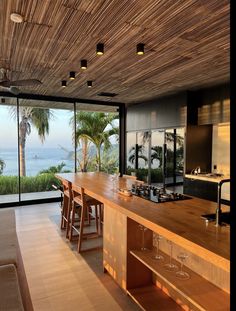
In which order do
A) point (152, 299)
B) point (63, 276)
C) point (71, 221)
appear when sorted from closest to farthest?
1. point (152, 299)
2. point (63, 276)
3. point (71, 221)

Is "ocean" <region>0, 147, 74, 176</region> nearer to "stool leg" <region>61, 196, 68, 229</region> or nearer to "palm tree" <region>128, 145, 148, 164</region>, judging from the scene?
"palm tree" <region>128, 145, 148, 164</region>

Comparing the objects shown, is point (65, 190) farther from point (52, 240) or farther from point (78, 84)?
point (78, 84)

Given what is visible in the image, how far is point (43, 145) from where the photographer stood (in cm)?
652

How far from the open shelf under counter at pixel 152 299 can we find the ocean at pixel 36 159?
4830 millimetres

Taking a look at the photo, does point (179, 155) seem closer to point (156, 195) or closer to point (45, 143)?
point (156, 195)

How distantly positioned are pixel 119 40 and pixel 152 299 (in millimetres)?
2808

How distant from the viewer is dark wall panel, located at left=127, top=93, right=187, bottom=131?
221 inches

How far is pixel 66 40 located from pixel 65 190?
8.40 ft

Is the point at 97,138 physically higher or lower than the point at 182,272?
higher

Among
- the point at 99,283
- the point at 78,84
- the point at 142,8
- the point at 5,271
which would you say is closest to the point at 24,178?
the point at 78,84

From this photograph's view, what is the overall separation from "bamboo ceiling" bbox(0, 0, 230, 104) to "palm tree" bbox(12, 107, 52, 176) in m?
1.70

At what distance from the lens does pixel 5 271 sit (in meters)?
1.94

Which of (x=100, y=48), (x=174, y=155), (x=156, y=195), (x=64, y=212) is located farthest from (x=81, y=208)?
(x=174, y=155)

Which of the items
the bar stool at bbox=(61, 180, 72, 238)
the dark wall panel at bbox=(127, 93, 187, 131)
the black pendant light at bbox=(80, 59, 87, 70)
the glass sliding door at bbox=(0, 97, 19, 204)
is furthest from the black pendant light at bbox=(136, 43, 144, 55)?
the glass sliding door at bbox=(0, 97, 19, 204)
